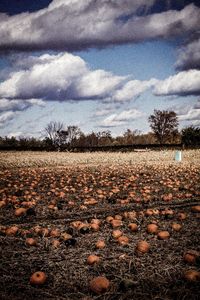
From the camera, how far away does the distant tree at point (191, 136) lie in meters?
44.5

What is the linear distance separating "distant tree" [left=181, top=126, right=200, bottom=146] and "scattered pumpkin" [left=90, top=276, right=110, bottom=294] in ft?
143

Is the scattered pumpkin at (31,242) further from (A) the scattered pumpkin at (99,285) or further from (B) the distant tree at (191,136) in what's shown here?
(B) the distant tree at (191,136)

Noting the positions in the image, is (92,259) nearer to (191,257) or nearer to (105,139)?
(191,257)

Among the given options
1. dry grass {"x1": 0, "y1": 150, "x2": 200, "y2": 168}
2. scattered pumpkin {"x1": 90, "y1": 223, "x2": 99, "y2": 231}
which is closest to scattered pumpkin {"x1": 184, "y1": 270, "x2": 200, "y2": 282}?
scattered pumpkin {"x1": 90, "y1": 223, "x2": 99, "y2": 231}

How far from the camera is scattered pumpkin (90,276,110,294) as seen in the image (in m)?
2.61

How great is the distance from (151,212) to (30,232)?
1903 mm

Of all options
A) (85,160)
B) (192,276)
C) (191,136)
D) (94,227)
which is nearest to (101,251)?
(94,227)

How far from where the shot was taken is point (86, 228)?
420cm

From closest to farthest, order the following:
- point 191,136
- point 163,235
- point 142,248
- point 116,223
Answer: point 142,248 → point 163,235 → point 116,223 → point 191,136

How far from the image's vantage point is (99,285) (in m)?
2.62

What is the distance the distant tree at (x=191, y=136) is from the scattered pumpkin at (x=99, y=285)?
43.6 metres

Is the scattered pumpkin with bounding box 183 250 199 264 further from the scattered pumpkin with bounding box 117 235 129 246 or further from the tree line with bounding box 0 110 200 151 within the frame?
the tree line with bounding box 0 110 200 151

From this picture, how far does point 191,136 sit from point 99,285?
1757 inches

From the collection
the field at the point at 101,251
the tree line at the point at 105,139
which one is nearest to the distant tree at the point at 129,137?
the tree line at the point at 105,139
